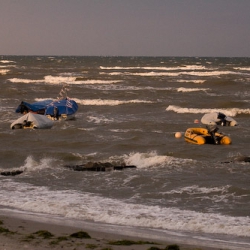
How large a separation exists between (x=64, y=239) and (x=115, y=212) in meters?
2.69

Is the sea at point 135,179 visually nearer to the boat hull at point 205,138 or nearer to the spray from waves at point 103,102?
the boat hull at point 205,138

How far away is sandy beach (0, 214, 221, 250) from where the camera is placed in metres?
8.73

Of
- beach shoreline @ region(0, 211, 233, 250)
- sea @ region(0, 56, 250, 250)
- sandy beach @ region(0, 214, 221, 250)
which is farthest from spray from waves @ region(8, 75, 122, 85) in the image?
sandy beach @ region(0, 214, 221, 250)

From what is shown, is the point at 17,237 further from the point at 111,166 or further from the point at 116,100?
the point at 116,100

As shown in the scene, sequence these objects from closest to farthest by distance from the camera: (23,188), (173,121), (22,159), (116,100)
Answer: (23,188) → (22,159) → (173,121) → (116,100)

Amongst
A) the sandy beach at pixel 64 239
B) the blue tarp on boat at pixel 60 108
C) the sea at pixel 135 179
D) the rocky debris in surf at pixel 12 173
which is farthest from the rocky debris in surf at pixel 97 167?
the blue tarp on boat at pixel 60 108

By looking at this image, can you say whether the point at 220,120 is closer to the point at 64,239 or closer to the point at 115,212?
the point at 115,212

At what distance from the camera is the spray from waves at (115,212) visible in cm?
1076

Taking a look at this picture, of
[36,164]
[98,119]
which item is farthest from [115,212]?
[98,119]

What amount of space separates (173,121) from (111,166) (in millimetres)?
12887

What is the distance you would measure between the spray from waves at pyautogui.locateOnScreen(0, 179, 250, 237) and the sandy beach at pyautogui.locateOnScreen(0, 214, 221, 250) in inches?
43.5

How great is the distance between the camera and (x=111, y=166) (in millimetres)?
16781

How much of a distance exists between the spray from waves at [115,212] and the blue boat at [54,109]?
16209mm

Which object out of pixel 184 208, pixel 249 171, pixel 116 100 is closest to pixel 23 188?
pixel 184 208
